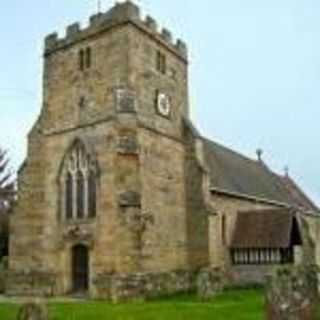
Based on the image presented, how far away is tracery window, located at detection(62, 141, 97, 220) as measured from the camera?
2908 cm

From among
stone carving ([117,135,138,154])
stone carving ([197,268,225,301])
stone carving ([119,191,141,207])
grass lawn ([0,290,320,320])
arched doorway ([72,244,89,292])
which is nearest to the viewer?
grass lawn ([0,290,320,320])

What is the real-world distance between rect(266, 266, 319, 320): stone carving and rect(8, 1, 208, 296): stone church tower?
1614cm

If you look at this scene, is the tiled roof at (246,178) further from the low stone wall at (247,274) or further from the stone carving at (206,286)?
the stone carving at (206,286)

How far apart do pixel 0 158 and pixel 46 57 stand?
1331 centimetres

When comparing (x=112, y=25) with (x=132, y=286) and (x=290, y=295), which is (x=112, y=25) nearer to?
(x=132, y=286)

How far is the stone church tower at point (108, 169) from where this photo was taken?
91.7ft

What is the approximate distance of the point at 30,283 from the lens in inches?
1199

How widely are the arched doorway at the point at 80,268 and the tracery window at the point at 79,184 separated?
156 centimetres

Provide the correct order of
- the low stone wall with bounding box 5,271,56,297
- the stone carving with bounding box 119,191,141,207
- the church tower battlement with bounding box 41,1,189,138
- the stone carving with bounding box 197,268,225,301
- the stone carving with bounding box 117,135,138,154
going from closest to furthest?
the stone carving with bounding box 197,268,225,301
the stone carving with bounding box 119,191,141,207
the stone carving with bounding box 117,135,138,154
the church tower battlement with bounding box 41,1,189,138
the low stone wall with bounding box 5,271,56,297

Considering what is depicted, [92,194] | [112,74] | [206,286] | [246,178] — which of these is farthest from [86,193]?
[246,178]

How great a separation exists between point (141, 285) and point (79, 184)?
6110 mm

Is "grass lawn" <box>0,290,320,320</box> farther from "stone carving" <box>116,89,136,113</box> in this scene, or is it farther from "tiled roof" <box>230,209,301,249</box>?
"tiled roof" <box>230,209,301,249</box>

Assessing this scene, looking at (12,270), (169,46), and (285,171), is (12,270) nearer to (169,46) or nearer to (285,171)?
(169,46)

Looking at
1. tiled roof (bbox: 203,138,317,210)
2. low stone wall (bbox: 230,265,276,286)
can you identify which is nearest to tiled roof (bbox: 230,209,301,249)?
low stone wall (bbox: 230,265,276,286)
